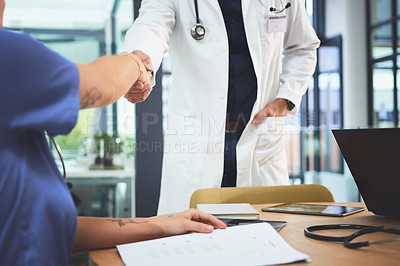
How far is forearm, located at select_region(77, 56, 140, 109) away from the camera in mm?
691

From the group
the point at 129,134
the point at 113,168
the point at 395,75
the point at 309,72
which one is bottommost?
the point at 113,168

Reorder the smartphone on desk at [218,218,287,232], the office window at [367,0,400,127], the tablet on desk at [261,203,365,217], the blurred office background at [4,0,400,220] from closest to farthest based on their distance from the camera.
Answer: the smartphone on desk at [218,218,287,232] < the tablet on desk at [261,203,365,217] < the blurred office background at [4,0,400,220] < the office window at [367,0,400,127]

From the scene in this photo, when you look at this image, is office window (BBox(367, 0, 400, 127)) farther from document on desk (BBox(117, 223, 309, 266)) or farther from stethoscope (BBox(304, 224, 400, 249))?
document on desk (BBox(117, 223, 309, 266))

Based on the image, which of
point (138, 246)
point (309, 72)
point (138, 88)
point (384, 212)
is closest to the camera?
point (138, 246)

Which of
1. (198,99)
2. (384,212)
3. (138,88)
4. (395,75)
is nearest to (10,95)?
(138,88)

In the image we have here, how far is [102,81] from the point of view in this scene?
A: 72 centimetres

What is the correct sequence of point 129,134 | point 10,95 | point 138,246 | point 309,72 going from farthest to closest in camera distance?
point 129,134
point 309,72
point 138,246
point 10,95

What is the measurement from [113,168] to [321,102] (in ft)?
17.4

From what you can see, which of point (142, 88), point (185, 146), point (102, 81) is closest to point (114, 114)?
point (185, 146)

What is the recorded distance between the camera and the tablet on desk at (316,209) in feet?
3.67

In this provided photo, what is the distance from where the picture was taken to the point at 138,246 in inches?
31.6

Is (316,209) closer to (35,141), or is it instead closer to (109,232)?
(109,232)

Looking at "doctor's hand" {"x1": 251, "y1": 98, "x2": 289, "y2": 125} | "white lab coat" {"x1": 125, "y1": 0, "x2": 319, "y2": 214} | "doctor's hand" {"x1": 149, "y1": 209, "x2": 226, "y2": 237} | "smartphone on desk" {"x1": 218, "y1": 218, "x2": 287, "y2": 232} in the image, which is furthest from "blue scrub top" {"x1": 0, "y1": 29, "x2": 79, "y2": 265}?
"doctor's hand" {"x1": 251, "y1": 98, "x2": 289, "y2": 125}

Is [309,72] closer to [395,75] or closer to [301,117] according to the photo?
[395,75]
